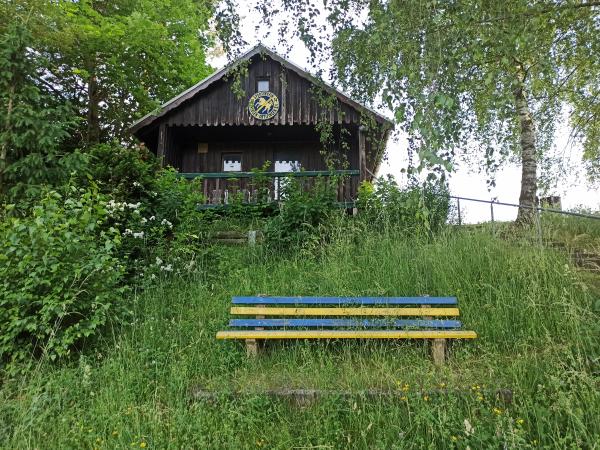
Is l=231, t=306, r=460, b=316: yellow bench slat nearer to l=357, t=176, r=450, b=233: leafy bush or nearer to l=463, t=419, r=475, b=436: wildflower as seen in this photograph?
l=463, t=419, r=475, b=436: wildflower

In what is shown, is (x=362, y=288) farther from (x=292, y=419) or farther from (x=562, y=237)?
(x=562, y=237)

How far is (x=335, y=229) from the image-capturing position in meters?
5.97

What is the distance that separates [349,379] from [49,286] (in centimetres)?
287

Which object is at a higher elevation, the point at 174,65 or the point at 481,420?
the point at 174,65

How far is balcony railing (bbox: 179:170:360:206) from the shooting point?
9.60m

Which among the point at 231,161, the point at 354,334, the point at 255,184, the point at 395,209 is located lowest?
the point at 354,334

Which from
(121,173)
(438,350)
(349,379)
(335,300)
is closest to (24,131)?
(121,173)

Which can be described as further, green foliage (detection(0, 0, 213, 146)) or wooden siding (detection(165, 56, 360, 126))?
green foliage (detection(0, 0, 213, 146))

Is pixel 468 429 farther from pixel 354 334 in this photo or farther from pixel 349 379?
pixel 354 334

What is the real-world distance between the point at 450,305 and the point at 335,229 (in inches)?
88.7

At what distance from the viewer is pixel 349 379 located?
3123 millimetres

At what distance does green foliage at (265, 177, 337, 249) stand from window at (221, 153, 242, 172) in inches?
256

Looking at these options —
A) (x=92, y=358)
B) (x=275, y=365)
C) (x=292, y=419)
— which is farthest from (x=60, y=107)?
(x=292, y=419)

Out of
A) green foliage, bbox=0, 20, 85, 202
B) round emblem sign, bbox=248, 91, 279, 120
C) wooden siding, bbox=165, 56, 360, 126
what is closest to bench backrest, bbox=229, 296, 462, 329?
green foliage, bbox=0, 20, 85, 202
